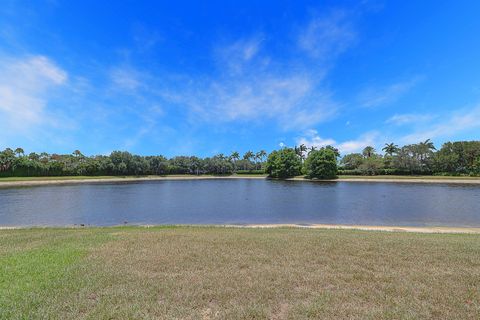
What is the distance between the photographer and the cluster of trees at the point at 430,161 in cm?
8169

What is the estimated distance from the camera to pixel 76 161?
96625 millimetres

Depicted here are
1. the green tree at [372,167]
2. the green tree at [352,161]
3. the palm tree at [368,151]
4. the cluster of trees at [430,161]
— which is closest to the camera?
the cluster of trees at [430,161]

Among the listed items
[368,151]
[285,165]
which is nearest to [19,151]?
[285,165]

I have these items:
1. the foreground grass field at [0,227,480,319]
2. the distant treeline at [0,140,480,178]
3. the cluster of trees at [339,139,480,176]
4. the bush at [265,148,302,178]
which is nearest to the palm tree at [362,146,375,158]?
the distant treeline at [0,140,480,178]

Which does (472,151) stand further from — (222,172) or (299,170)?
(222,172)

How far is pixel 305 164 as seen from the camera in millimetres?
93000

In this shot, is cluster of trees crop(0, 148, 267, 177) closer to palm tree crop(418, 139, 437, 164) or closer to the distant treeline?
the distant treeline

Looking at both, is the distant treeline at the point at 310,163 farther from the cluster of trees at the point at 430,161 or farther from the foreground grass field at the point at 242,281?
the foreground grass field at the point at 242,281

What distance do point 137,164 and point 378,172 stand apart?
8661 centimetres

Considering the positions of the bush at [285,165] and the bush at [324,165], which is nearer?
the bush at [324,165]

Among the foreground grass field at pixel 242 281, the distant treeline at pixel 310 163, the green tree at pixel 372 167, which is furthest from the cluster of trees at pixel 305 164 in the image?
the foreground grass field at pixel 242 281

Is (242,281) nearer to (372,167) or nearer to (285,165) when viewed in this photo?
(285,165)

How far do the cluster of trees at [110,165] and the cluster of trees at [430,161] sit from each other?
5317cm

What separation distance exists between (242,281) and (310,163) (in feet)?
279
